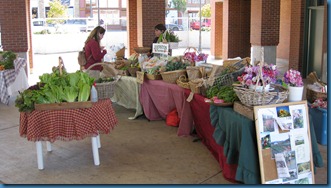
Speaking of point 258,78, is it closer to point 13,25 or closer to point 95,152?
point 95,152

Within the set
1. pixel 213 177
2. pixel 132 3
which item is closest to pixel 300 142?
pixel 213 177

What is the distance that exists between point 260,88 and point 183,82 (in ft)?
7.90

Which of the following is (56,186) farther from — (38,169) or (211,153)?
(211,153)

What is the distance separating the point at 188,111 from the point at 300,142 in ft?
7.97

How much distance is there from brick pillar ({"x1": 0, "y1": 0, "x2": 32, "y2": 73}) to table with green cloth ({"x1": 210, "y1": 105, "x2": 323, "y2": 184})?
27.9 ft

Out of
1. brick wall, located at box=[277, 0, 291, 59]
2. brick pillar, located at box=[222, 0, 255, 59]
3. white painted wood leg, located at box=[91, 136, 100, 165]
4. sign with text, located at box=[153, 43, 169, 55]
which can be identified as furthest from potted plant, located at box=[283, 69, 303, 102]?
brick pillar, located at box=[222, 0, 255, 59]

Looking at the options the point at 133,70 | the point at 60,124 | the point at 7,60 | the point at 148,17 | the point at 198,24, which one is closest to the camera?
the point at 60,124

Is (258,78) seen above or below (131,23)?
below

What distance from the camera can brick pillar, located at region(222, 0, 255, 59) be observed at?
56.9 ft

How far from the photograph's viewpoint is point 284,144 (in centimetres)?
423

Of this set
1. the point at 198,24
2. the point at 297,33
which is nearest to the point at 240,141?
the point at 297,33

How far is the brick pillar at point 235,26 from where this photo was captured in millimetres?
17328

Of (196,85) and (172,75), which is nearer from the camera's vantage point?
(196,85)

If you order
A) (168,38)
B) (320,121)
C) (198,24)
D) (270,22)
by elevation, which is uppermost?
(198,24)
